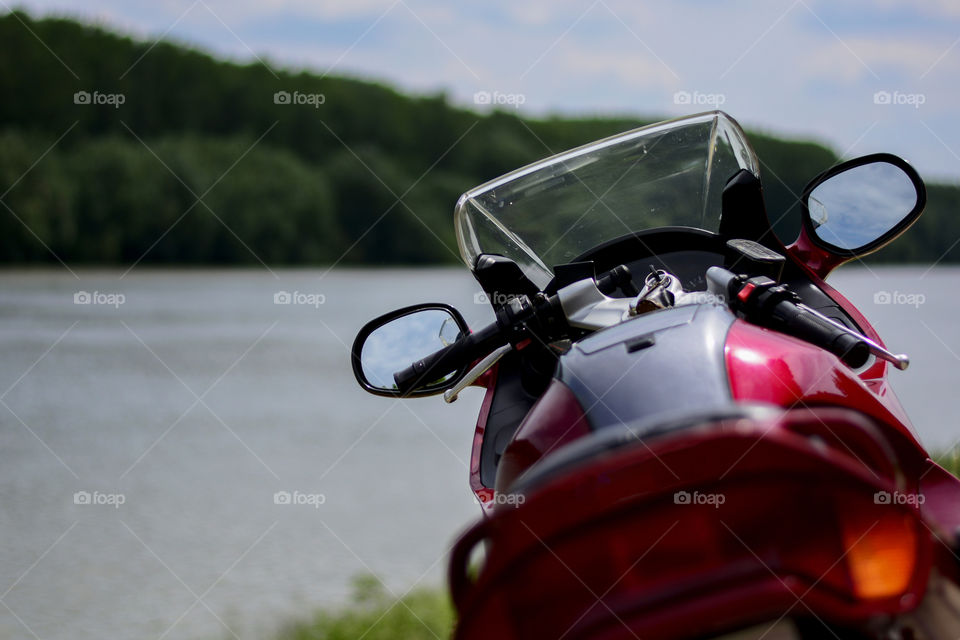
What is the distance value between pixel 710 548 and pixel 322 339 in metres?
18.9

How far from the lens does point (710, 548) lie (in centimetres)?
94

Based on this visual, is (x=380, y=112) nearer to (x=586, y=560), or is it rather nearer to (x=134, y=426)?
(x=134, y=426)

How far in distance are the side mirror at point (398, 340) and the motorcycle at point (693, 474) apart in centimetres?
16

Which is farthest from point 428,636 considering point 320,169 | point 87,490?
point 320,169

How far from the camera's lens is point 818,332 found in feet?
4.91

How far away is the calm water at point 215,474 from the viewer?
5.22 m

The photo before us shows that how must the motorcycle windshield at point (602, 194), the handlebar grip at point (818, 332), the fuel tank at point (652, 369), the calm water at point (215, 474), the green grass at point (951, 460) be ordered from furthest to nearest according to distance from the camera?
1. the calm water at point (215, 474)
2. the green grass at point (951, 460)
3. the motorcycle windshield at point (602, 194)
4. the handlebar grip at point (818, 332)
5. the fuel tank at point (652, 369)
